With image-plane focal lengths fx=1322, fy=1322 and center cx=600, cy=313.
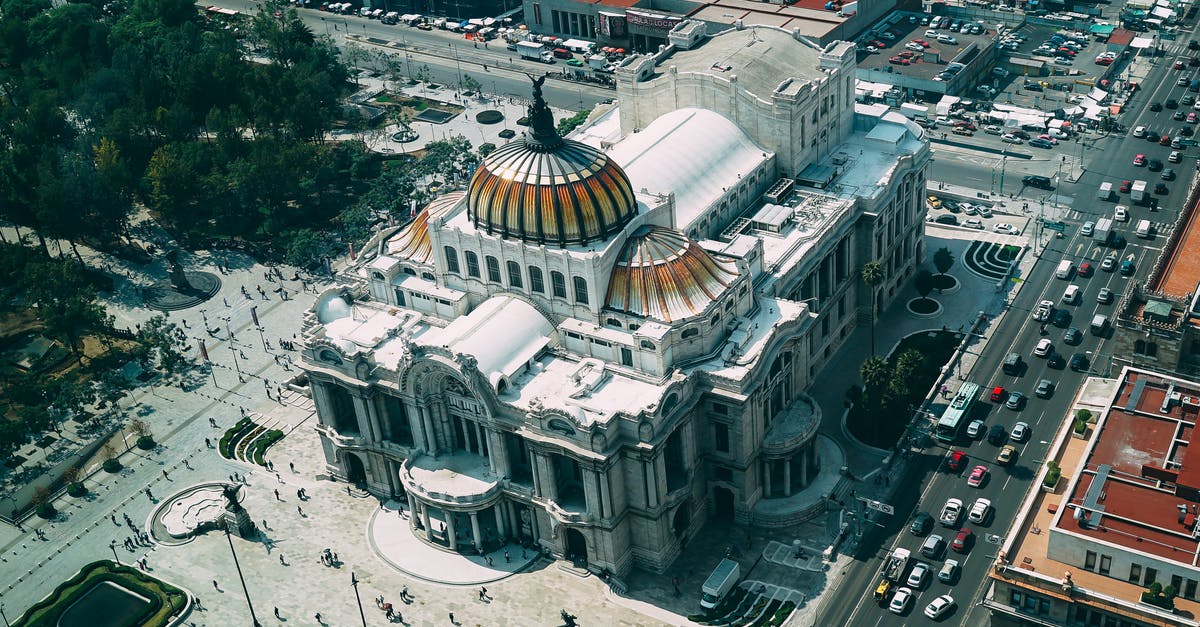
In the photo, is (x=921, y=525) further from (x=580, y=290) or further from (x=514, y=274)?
(x=514, y=274)

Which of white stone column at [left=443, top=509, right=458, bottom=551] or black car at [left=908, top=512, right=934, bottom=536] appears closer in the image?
black car at [left=908, top=512, right=934, bottom=536]

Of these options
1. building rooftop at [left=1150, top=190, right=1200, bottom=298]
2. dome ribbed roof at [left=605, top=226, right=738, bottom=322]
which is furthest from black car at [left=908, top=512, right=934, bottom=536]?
building rooftop at [left=1150, top=190, right=1200, bottom=298]

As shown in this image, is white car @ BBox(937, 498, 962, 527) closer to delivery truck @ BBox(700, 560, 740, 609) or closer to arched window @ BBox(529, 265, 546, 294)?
delivery truck @ BBox(700, 560, 740, 609)

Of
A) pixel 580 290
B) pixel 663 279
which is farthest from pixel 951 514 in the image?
pixel 580 290

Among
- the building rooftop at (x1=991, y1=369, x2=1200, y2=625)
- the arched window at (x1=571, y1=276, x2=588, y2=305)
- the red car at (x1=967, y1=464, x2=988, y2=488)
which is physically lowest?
the red car at (x1=967, y1=464, x2=988, y2=488)

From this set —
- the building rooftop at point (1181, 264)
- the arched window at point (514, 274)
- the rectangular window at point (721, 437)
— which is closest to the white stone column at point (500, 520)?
the rectangular window at point (721, 437)

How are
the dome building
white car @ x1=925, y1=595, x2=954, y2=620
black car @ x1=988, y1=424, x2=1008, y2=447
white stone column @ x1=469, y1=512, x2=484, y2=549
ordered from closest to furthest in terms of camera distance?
white car @ x1=925, y1=595, x2=954, y2=620 < the dome building < white stone column @ x1=469, y1=512, x2=484, y2=549 < black car @ x1=988, y1=424, x2=1008, y2=447
